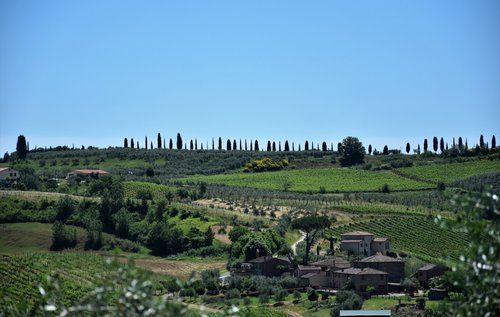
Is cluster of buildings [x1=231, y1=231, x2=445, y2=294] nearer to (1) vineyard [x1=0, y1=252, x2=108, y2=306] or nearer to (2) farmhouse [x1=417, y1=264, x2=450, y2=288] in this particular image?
(2) farmhouse [x1=417, y1=264, x2=450, y2=288]

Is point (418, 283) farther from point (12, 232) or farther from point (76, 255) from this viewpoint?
point (12, 232)

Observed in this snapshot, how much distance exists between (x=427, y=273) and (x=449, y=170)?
238 ft

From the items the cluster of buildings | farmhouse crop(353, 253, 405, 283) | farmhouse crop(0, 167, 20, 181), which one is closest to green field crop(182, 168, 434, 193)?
farmhouse crop(0, 167, 20, 181)

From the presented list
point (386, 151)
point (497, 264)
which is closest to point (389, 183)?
point (386, 151)

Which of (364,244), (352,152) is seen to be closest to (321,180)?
(352,152)

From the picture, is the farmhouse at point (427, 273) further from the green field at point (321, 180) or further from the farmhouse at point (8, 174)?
the farmhouse at point (8, 174)

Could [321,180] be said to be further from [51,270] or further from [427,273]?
[51,270]

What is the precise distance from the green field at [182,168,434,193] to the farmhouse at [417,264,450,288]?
55642 millimetres

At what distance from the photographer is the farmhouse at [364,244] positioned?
90000 millimetres

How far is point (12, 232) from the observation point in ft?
327

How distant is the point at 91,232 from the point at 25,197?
18.6 meters

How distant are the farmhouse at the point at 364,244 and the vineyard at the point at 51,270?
24869 millimetres

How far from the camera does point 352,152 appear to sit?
16988 centimetres

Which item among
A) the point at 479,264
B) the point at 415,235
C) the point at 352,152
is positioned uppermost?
the point at 352,152
